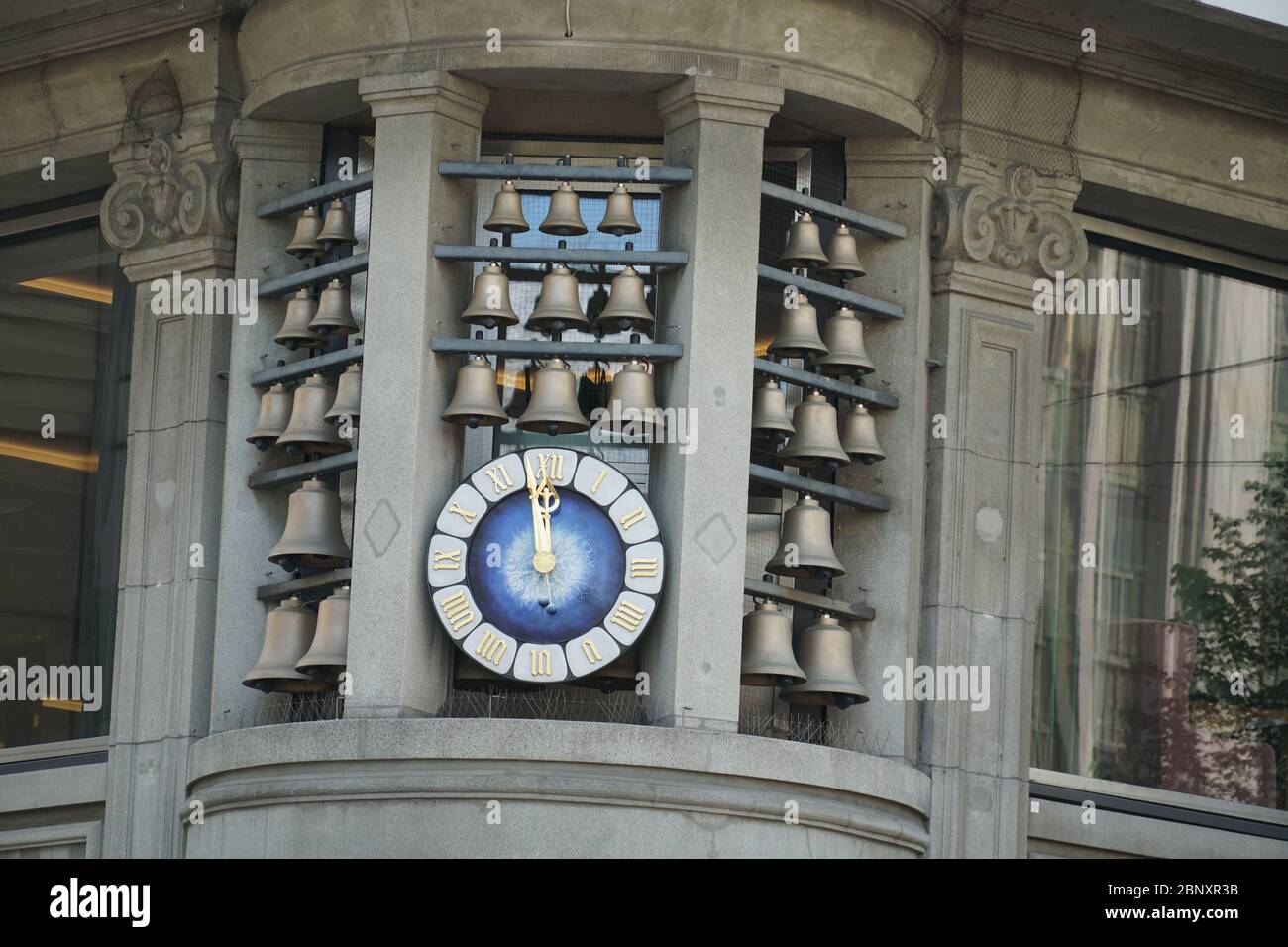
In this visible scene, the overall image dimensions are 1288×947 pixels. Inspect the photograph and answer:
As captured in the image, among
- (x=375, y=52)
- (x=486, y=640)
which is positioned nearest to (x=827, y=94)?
(x=375, y=52)

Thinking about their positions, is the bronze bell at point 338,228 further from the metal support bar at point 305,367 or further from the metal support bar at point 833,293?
the metal support bar at point 833,293

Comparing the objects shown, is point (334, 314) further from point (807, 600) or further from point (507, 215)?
point (807, 600)

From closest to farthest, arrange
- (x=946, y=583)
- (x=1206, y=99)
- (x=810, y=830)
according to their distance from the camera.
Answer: (x=810, y=830), (x=946, y=583), (x=1206, y=99)

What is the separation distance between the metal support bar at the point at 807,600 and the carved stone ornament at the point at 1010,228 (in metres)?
3.33

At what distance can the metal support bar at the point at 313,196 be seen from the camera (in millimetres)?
26812

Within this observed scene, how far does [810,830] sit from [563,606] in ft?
8.77

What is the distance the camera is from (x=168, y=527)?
27797 millimetres

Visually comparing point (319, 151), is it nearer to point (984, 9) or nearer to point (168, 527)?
point (168, 527)

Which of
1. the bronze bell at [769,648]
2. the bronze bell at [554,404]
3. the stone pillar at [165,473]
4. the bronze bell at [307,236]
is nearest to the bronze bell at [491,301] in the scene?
the bronze bell at [554,404]

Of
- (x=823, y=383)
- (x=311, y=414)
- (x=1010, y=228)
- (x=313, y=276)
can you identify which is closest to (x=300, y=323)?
(x=313, y=276)

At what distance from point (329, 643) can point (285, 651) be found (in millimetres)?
630

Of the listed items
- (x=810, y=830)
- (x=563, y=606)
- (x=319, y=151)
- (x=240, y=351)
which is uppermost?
(x=319, y=151)

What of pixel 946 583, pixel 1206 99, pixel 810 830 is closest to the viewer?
pixel 810 830

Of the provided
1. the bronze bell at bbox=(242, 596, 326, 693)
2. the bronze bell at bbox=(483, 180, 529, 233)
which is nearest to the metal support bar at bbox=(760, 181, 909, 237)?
the bronze bell at bbox=(483, 180, 529, 233)
